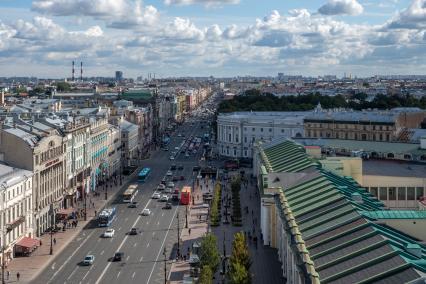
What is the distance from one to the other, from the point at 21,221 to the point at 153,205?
2681 centimetres

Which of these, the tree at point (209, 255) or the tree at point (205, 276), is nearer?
the tree at point (205, 276)

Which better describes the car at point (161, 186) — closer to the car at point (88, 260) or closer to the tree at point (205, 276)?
the car at point (88, 260)

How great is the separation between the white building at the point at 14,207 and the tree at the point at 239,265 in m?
22.9

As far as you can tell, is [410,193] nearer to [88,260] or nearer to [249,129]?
[88,260]

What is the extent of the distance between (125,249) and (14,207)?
455 inches

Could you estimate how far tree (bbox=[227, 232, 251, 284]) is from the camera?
152 feet

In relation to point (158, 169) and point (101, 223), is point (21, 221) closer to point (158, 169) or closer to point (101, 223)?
point (101, 223)

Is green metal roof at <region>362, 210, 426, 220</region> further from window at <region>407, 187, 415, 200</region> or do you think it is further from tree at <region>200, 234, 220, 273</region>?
window at <region>407, 187, 415, 200</region>

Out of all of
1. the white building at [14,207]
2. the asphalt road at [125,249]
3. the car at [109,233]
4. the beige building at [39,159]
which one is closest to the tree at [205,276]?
the asphalt road at [125,249]

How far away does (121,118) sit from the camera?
141625 mm

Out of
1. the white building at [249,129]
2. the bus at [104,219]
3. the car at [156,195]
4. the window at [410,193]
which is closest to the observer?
the window at [410,193]

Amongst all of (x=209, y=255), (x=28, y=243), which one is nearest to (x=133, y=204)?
(x=28, y=243)

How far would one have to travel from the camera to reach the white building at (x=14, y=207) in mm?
63156

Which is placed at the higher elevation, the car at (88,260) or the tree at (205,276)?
the tree at (205,276)
